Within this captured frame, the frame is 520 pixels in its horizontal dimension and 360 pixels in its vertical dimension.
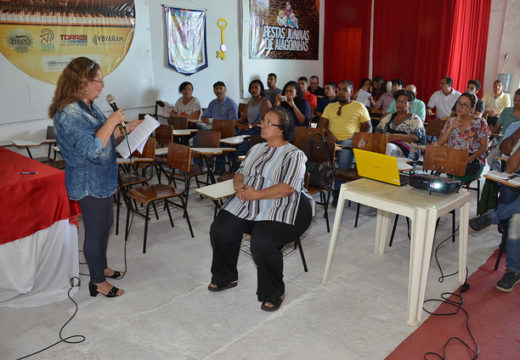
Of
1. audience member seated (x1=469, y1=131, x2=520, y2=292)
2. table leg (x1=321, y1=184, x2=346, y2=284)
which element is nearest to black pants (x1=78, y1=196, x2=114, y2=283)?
table leg (x1=321, y1=184, x2=346, y2=284)

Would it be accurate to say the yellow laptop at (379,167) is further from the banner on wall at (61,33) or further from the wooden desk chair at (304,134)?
the banner on wall at (61,33)

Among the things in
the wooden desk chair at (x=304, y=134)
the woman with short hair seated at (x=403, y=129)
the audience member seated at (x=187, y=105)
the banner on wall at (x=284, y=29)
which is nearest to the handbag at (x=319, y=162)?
the wooden desk chair at (x=304, y=134)

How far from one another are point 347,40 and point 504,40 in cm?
329

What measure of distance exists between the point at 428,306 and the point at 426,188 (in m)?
0.75

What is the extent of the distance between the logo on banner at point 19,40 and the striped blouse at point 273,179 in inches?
162

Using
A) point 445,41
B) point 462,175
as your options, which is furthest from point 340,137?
point 445,41

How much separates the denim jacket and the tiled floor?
0.77 m

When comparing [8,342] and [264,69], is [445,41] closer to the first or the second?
[264,69]

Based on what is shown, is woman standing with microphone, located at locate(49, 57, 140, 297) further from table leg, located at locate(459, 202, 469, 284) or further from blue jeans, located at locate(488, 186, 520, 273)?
blue jeans, located at locate(488, 186, 520, 273)

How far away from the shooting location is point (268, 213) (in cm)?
261

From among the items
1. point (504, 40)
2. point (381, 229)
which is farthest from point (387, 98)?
point (381, 229)

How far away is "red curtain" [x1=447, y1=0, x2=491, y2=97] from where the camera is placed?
770 centimetres

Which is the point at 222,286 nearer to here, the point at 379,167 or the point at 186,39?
the point at 379,167

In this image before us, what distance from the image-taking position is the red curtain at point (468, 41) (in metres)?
7.70
